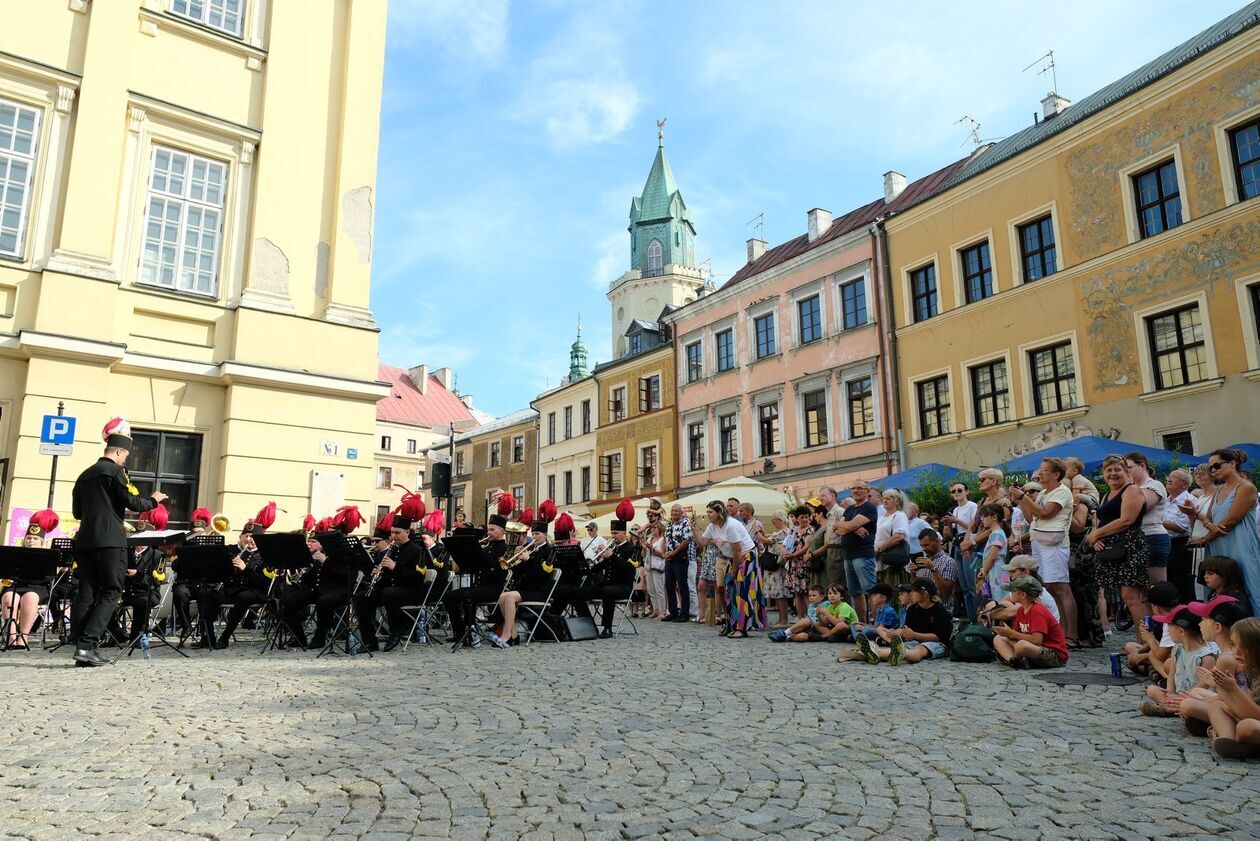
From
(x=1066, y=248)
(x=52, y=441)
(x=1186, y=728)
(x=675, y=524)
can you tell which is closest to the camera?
(x=1186, y=728)

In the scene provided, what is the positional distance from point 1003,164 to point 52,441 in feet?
76.1

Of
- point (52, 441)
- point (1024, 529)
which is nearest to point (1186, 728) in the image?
point (1024, 529)

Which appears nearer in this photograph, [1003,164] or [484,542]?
[484,542]

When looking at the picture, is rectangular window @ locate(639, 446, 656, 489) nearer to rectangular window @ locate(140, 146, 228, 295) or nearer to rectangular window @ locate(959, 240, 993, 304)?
rectangular window @ locate(959, 240, 993, 304)

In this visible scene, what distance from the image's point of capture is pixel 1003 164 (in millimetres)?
23828

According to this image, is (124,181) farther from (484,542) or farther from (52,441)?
(484,542)

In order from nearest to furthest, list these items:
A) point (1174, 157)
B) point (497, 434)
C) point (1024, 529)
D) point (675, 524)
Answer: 1. point (1024, 529)
2. point (675, 524)
3. point (1174, 157)
4. point (497, 434)

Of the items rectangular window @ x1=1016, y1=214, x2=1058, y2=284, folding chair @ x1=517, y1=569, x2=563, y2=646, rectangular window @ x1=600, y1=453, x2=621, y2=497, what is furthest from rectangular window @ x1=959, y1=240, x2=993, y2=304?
rectangular window @ x1=600, y1=453, x2=621, y2=497

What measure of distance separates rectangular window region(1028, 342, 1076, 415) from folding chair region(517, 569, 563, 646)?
16065 mm

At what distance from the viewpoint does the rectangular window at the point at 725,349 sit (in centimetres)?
3422

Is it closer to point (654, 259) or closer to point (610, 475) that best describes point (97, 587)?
point (610, 475)

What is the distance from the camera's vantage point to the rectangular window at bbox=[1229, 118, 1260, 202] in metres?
18.4

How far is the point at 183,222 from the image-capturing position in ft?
48.0

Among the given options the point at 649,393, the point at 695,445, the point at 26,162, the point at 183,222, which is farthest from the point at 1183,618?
the point at 649,393
